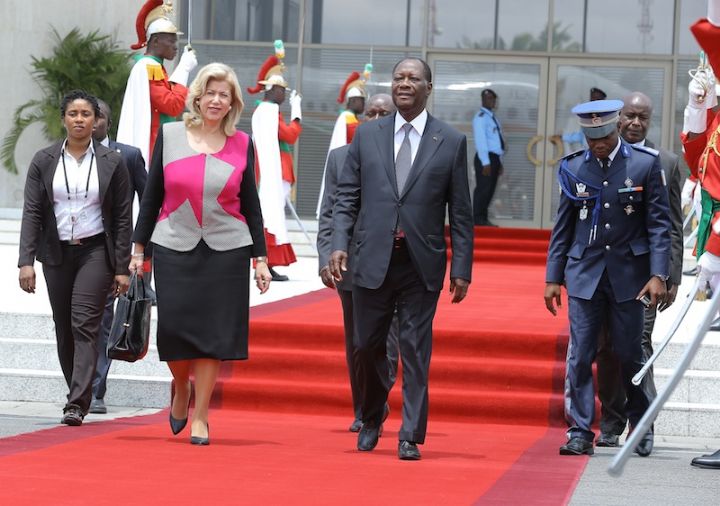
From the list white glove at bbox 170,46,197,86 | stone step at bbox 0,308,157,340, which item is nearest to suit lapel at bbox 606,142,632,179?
stone step at bbox 0,308,157,340

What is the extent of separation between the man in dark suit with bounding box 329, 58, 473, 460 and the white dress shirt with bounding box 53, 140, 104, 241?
162cm

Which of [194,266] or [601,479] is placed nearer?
[601,479]

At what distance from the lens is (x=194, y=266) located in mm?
6980

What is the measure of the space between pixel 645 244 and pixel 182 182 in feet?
7.22

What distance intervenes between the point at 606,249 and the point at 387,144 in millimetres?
1152

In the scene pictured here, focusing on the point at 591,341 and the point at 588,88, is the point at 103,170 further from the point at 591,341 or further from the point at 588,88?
the point at 588,88

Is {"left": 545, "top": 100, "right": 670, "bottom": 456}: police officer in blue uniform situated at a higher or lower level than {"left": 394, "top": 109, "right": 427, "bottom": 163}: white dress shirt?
lower

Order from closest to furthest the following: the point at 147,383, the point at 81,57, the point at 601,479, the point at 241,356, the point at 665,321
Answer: the point at 601,479, the point at 241,356, the point at 147,383, the point at 665,321, the point at 81,57

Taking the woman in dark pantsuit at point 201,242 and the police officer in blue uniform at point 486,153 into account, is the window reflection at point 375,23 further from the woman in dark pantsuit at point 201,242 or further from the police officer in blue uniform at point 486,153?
the woman in dark pantsuit at point 201,242

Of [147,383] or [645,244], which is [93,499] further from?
[147,383]

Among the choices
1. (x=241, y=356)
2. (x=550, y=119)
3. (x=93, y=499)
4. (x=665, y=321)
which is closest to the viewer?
(x=93, y=499)

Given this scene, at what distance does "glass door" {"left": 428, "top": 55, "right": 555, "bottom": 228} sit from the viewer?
1986 cm

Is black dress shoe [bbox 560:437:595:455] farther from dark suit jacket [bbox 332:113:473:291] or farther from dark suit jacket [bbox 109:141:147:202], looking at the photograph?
dark suit jacket [bbox 109:141:147:202]

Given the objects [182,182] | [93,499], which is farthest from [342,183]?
[93,499]
